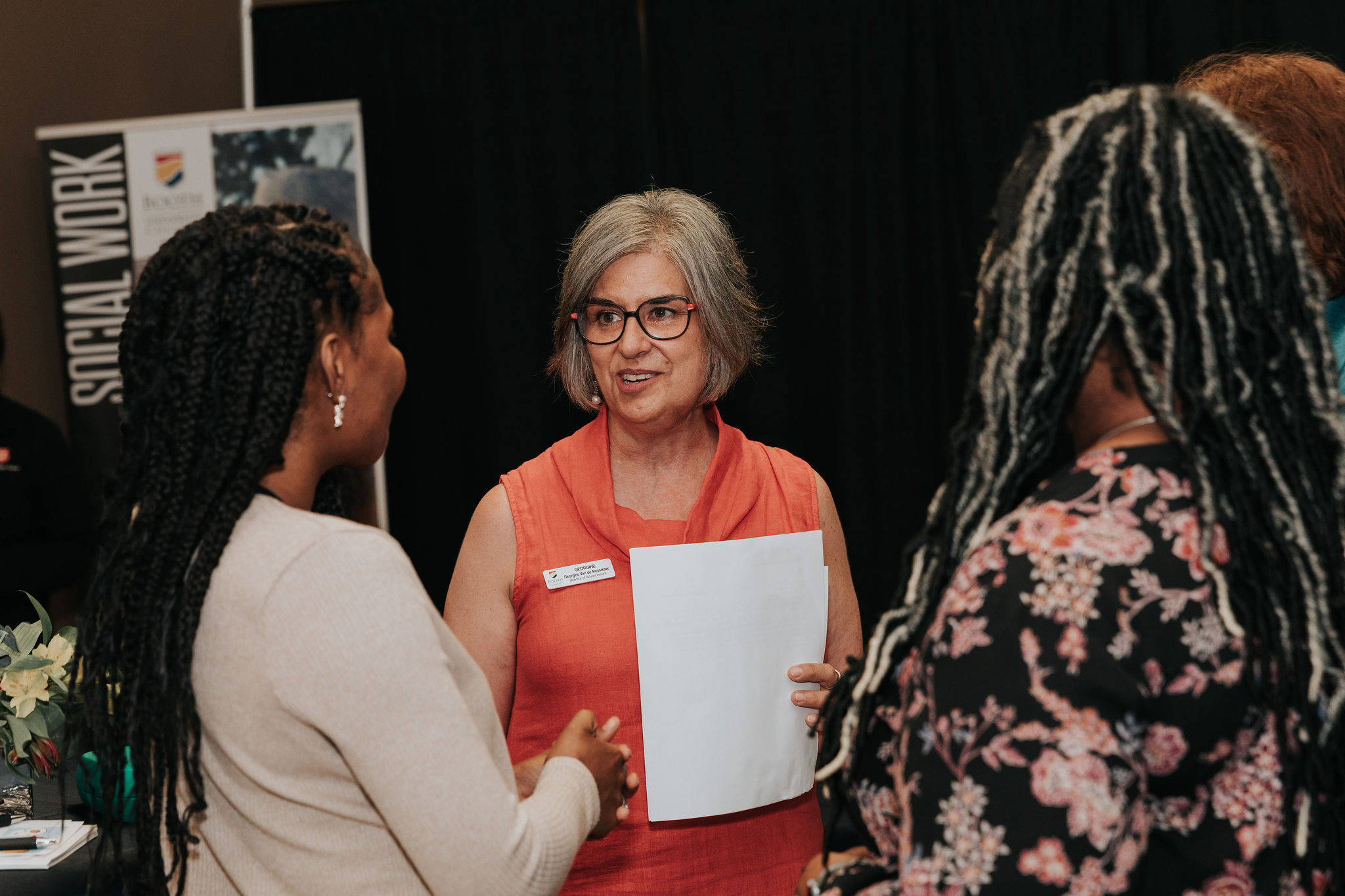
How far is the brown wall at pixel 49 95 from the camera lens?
400 cm

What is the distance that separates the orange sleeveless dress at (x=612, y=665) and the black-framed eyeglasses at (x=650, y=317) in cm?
21

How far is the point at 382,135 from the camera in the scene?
4.44m

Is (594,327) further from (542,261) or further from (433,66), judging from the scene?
(433,66)

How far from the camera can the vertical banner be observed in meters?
4.05

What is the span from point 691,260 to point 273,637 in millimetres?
1039

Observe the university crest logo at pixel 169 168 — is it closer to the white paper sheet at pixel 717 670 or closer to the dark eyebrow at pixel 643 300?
the dark eyebrow at pixel 643 300

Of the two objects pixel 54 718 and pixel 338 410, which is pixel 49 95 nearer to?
pixel 54 718

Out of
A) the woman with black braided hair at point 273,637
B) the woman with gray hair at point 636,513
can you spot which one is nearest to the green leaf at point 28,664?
the woman with gray hair at point 636,513

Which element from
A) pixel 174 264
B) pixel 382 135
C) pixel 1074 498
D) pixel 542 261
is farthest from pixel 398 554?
pixel 382 135

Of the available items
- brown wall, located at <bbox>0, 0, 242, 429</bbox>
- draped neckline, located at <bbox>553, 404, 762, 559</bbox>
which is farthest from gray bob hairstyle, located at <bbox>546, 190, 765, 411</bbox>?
brown wall, located at <bbox>0, 0, 242, 429</bbox>

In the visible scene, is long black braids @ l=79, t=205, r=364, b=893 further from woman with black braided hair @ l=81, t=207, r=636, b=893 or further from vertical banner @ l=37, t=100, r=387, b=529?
vertical banner @ l=37, t=100, r=387, b=529

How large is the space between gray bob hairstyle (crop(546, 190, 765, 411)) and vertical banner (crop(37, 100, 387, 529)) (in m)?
2.38

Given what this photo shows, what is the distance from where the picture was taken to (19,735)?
6.18 ft

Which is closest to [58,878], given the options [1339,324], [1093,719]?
[1093,719]
